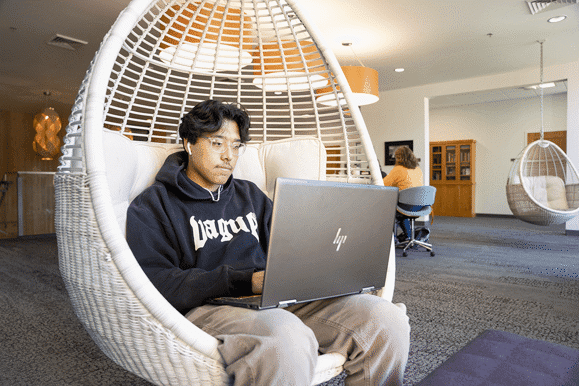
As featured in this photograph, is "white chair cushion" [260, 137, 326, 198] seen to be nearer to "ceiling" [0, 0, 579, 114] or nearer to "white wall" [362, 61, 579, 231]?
"ceiling" [0, 0, 579, 114]

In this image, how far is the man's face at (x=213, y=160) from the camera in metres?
1.38

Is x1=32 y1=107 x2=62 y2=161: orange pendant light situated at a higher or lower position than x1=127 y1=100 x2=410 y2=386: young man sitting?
higher

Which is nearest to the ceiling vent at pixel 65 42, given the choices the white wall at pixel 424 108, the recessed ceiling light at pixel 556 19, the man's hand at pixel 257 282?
the white wall at pixel 424 108

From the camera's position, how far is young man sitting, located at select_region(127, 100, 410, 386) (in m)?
0.93

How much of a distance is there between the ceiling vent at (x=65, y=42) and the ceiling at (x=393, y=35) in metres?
0.06

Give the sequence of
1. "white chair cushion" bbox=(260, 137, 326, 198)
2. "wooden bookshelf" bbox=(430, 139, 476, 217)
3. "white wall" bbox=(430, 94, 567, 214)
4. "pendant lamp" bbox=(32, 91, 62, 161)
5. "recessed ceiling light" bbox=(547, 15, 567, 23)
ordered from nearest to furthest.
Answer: "white chair cushion" bbox=(260, 137, 326, 198) → "recessed ceiling light" bbox=(547, 15, 567, 23) → "pendant lamp" bbox=(32, 91, 62, 161) → "white wall" bbox=(430, 94, 567, 214) → "wooden bookshelf" bbox=(430, 139, 476, 217)

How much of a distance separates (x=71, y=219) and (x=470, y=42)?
18.8 feet

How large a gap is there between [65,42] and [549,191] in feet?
20.9

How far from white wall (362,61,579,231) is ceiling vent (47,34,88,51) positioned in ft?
16.3

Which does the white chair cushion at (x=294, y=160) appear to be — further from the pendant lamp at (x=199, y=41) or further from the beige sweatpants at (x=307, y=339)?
the beige sweatpants at (x=307, y=339)

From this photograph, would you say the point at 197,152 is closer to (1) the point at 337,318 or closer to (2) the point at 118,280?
(2) the point at 118,280

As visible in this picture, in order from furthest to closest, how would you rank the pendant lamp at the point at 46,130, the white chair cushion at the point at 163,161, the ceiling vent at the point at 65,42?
the pendant lamp at the point at 46,130 < the ceiling vent at the point at 65,42 < the white chair cushion at the point at 163,161

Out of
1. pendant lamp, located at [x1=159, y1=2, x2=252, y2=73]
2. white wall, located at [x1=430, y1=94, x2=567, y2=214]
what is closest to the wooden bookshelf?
white wall, located at [x1=430, y1=94, x2=567, y2=214]

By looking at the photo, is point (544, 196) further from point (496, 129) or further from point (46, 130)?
point (46, 130)
